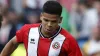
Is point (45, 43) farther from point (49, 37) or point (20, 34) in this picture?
point (20, 34)

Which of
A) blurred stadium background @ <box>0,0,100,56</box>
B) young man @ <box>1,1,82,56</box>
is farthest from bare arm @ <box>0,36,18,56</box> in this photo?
blurred stadium background @ <box>0,0,100,56</box>

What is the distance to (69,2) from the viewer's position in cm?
1153

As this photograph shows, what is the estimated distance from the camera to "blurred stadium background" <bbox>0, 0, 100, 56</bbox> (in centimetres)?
1066

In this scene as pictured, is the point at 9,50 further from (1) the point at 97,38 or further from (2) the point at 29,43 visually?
(1) the point at 97,38

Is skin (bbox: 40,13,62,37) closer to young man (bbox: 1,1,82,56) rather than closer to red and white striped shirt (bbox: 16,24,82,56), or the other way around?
young man (bbox: 1,1,82,56)

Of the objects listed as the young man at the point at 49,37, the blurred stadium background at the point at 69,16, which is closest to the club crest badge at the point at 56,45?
the young man at the point at 49,37

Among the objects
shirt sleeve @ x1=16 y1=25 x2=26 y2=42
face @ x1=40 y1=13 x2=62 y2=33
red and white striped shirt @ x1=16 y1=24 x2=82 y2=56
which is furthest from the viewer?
shirt sleeve @ x1=16 y1=25 x2=26 y2=42

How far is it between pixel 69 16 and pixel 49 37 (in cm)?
490

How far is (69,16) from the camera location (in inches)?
444

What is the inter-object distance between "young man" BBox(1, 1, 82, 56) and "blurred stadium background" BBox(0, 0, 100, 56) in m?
3.79

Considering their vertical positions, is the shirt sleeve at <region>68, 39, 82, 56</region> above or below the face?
below

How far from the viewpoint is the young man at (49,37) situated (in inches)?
246

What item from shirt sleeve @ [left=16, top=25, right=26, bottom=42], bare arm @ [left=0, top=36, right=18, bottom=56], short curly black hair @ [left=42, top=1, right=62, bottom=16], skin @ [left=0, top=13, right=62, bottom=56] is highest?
short curly black hair @ [left=42, top=1, right=62, bottom=16]

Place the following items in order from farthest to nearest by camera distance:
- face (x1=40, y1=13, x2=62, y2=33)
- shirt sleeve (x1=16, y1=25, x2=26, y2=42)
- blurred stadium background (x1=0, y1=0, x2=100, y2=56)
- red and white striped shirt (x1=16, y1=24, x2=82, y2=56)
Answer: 1. blurred stadium background (x1=0, y1=0, x2=100, y2=56)
2. shirt sleeve (x1=16, y1=25, x2=26, y2=42)
3. red and white striped shirt (x1=16, y1=24, x2=82, y2=56)
4. face (x1=40, y1=13, x2=62, y2=33)
